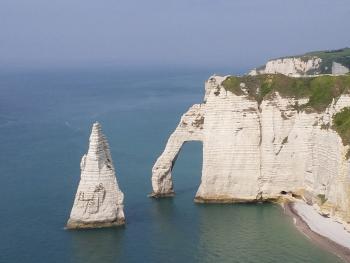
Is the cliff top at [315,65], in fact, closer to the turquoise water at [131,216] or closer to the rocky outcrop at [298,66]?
the rocky outcrop at [298,66]

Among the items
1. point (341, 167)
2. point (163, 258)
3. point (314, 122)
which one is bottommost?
point (163, 258)

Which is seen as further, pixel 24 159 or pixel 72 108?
pixel 72 108

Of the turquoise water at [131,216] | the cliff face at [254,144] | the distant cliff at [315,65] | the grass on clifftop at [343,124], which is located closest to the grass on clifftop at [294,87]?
the cliff face at [254,144]

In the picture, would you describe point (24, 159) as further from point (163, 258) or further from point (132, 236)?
point (163, 258)

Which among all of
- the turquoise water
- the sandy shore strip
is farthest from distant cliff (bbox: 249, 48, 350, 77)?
the sandy shore strip

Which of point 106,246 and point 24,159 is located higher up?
point 24,159

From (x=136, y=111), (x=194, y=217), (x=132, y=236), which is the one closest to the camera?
(x=132, y=236)

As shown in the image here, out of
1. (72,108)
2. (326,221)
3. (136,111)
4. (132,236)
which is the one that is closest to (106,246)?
(132,236)

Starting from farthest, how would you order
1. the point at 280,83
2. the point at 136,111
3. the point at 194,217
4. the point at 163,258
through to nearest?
1. the point at 136,111
2. the point at 280,83
3. the point at 194,217
4. the point at 163,258

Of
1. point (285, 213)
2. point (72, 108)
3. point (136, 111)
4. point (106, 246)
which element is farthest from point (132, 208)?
point (72, 108)
